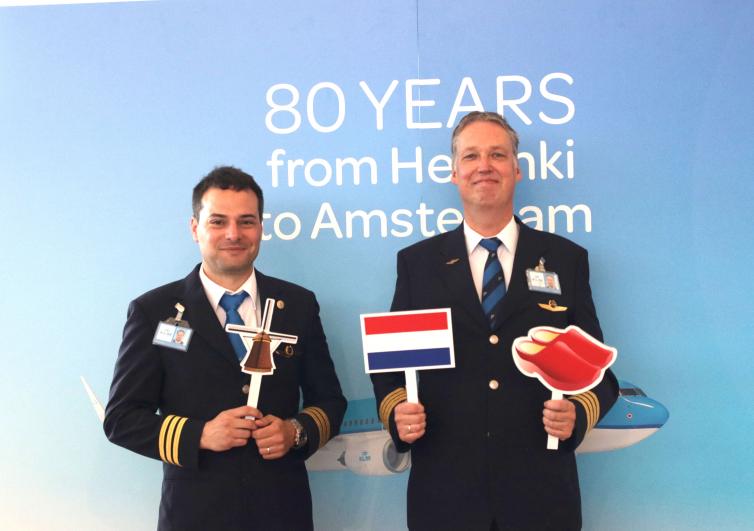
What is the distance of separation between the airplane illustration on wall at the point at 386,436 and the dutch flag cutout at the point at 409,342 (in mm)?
729

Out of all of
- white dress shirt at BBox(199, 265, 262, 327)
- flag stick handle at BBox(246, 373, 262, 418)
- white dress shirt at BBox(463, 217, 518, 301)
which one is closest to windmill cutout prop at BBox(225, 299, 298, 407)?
flag stick handle at BBox(246, 373, 262, 418)

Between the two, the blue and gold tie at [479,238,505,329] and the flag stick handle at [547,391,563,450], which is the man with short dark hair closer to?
the blue and gold tie at [479,238,505,329]

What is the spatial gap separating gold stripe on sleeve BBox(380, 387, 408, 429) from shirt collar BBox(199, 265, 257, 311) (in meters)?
0.57

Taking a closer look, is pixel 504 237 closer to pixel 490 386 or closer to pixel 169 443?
pixel 490 386

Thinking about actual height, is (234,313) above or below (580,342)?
above

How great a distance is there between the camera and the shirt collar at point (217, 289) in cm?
260

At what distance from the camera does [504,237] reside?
8.57 feet

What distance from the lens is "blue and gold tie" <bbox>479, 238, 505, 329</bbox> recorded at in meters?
2.48

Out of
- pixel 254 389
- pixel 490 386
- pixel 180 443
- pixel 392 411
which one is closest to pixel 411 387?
pixel 392 411

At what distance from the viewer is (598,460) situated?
305 cm

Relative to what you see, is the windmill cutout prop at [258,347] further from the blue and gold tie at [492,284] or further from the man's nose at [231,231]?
the blue and gold tie at [492,284]

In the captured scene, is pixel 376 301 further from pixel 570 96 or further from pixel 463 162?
pixel 570 96

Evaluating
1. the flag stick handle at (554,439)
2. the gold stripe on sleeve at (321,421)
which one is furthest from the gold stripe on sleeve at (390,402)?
the flag stick handle at (554,439)

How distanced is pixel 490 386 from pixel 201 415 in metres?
0.97
